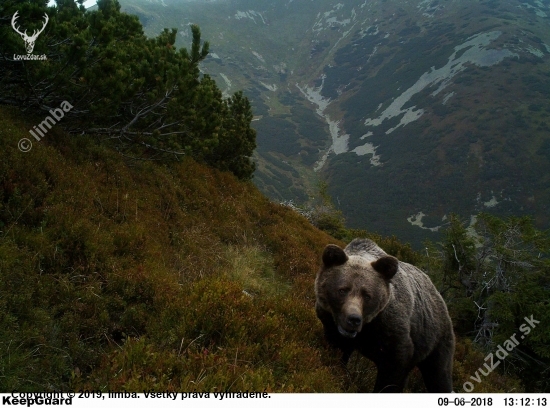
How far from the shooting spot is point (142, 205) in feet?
25.9

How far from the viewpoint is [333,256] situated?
4.57 metres

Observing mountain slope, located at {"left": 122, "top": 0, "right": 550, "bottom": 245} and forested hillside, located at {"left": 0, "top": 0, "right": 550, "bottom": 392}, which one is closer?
forested hillside, located at {"left": 0, "top": 0, "right": 550, "bottom": 392}

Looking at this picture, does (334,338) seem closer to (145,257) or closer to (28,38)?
(145,257)

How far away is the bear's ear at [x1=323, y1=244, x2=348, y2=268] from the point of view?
4.50 m

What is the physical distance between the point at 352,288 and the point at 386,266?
0.59 m

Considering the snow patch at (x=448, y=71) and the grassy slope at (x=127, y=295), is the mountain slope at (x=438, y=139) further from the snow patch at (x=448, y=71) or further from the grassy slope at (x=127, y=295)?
the grassy slope at (x=127, y=295)

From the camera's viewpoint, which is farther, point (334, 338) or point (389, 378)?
point (334, 338)

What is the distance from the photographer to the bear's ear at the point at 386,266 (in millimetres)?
4441

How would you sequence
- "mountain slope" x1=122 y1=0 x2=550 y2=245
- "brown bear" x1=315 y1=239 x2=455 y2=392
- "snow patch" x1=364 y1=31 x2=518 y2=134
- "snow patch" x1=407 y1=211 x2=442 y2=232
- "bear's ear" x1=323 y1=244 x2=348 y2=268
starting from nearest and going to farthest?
"brown bear" x1=315 y1=239 x2=455 y2=392 < "bear's ear" x1=323 y1=244 x2=348 y2=268 < "snow patch" x1=407 y1=211 x2=442 y2=232 < "mountain slope" x1=122 y1=0 x2=550 y2=245 < "snow patch" x1=364 y1=31 x2=518 y2=134

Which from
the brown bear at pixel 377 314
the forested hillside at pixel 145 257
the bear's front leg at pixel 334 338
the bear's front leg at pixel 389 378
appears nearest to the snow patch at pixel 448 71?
the forested hillside at pixel 145 257

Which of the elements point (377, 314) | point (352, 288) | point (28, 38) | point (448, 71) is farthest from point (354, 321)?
point (448, 71)

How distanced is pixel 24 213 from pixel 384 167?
431ft

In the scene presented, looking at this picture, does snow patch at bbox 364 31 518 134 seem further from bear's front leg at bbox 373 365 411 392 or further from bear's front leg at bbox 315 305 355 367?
bear's front leg at bbox 373 365 411 392

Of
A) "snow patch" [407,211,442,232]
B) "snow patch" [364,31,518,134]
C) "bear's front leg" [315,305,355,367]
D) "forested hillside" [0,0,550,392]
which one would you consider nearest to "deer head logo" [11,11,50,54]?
"forested hillside" [0,0,550,392]
